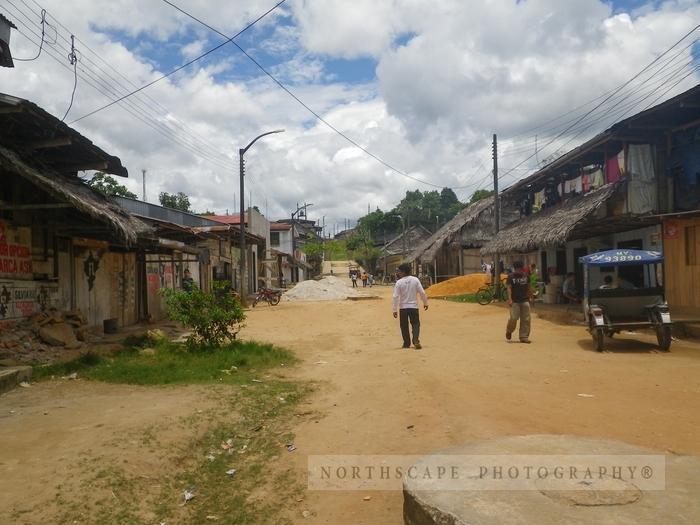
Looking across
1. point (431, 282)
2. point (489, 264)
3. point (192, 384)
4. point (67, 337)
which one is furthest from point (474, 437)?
point (431, 282)

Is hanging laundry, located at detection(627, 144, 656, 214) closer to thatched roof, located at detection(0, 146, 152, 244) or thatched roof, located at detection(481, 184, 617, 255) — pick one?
thatched roof, located at detection(481, 184, 617, 255)

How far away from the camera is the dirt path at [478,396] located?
4770 mm

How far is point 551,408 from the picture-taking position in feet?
18.7

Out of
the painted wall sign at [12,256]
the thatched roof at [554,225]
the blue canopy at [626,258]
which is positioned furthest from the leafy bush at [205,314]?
the thatched roof at [554,225]

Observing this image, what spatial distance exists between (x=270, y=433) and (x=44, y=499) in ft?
7.51

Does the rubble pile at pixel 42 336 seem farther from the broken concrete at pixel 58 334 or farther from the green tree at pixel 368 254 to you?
the green tree at pixel 368 254

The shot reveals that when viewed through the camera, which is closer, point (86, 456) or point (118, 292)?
point (86, 456)

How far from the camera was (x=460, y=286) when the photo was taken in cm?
2827

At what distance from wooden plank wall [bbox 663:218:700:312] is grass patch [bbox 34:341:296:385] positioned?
966 centimetres

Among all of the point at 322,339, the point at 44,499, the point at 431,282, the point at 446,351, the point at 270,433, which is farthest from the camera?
the point at 431,282

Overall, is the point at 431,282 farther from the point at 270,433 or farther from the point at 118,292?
the point at 270,433

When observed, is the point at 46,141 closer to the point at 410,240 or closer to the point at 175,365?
the point at 175,365

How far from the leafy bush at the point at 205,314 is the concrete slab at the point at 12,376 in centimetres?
268

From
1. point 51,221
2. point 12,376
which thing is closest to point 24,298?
point 51,221
